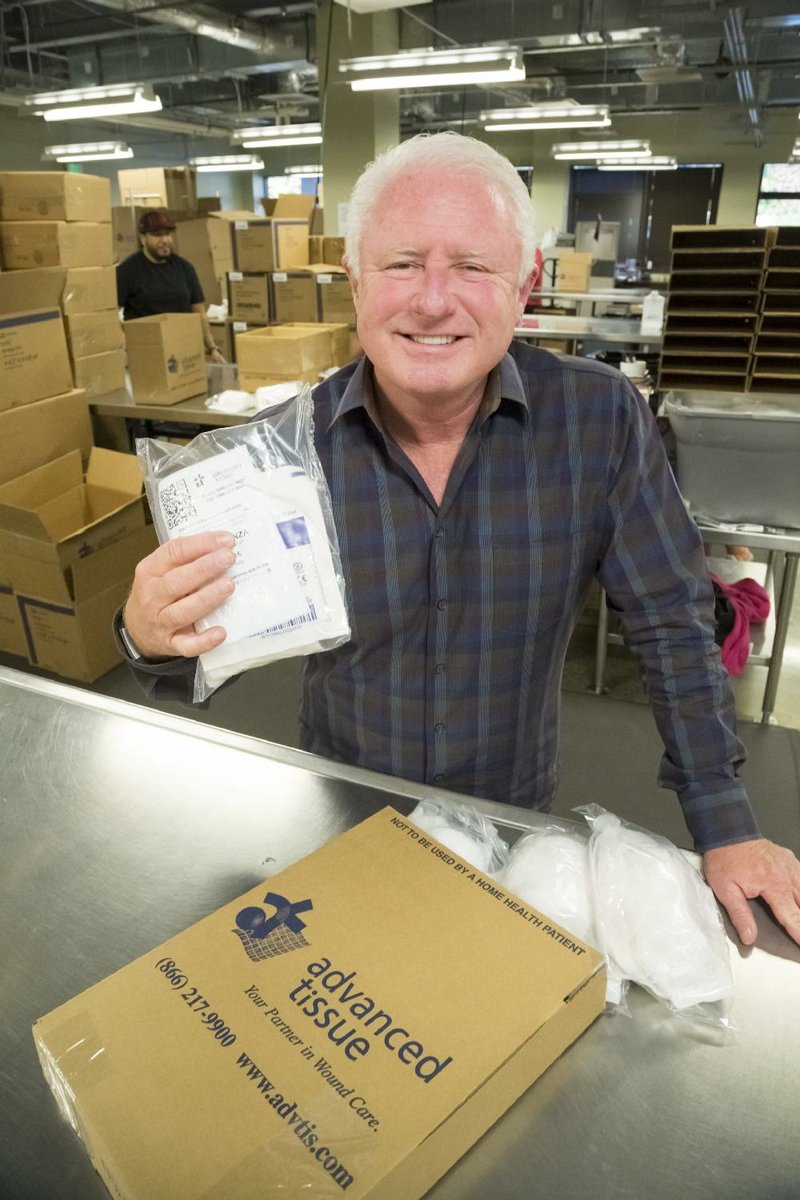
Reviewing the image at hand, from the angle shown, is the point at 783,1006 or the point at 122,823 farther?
the point at 122,823

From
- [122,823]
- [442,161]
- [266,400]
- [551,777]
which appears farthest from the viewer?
[266,400]

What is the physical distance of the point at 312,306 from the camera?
4684 millimetres

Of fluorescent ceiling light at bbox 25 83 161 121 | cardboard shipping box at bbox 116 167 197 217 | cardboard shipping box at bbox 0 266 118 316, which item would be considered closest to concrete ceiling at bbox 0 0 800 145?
fluorescent ceiling light at bbox 25 83 161 121

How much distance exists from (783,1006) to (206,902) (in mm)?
540

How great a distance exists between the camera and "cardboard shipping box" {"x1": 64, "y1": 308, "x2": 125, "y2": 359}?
140 inches

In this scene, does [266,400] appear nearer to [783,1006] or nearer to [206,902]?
[206,902]

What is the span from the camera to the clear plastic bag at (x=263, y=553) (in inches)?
29.6

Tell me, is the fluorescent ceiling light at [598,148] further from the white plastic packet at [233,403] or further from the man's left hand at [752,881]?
the man's left hand at [752,881]

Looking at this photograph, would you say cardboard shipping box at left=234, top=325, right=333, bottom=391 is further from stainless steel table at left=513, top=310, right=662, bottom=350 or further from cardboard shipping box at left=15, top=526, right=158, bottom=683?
stainless steel table at left=513, top=310, right=662, bottom=350

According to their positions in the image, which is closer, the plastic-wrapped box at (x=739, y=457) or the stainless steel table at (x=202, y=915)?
the stainless steel table at (x=202, y=915)

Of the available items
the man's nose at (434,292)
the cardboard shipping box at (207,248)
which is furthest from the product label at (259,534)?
the cardboard shipping box at (207,248)

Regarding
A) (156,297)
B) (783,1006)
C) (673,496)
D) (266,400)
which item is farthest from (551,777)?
(156,297)

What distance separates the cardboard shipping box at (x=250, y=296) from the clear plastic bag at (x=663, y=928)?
492 centimetres

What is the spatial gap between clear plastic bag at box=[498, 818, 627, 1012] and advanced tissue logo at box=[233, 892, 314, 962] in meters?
0.20
